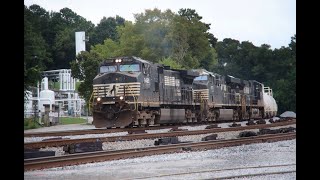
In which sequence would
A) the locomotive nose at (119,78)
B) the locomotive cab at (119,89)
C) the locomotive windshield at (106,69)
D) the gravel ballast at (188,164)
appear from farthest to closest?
1. the locomotive nose at (119,78)
2. the locomotive cab at (119,89)
3. the locomotive windshield at (106,69)
4. the gravel ballast at (188,164)

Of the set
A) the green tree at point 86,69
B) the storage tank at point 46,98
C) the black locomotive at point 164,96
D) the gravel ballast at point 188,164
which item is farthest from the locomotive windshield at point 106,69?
the gravel ballast at point 188,164

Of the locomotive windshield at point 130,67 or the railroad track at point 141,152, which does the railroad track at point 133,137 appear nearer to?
the railroad track at point 141,152

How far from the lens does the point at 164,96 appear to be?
636 cm

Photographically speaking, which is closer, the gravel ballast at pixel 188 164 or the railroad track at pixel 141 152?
the gravel ballast at pixel 188 164

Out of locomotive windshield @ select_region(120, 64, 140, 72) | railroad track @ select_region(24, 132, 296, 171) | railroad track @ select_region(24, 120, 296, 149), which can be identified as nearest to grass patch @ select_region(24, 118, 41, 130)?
railroad track @ select_region(24, 120, 296, 149)

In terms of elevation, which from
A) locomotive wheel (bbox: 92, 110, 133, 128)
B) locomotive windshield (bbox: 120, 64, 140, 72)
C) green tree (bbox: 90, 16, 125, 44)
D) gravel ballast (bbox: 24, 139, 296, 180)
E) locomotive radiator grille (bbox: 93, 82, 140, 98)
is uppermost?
green tree (bbox: 90, 16, 125, 44)

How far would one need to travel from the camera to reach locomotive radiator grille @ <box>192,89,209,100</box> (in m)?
5.05

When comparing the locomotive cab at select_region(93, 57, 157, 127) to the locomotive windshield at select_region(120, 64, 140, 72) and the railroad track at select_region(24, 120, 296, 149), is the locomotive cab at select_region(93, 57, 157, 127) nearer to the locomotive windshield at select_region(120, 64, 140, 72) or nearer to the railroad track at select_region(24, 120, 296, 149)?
the locomotive windshield at select_region(120, 64, 140, 72)

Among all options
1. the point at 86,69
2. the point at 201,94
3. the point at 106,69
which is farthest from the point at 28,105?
the point at 201,94

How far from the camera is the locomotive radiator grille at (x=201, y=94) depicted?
505 centimetres

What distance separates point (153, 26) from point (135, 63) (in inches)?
43.3

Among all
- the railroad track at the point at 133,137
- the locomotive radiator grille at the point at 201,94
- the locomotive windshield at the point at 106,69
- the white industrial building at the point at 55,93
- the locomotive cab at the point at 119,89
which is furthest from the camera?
the locomotive radiator grille at the point at 201,94

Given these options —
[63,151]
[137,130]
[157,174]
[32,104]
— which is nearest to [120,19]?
[32,104]
